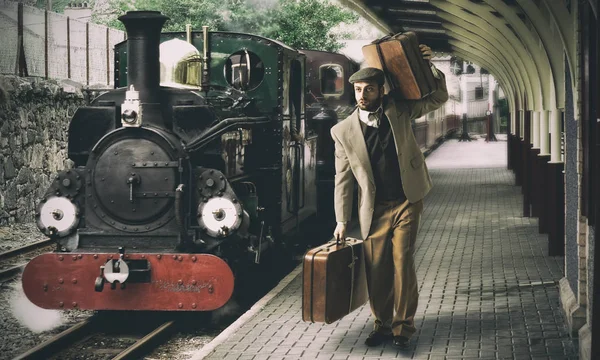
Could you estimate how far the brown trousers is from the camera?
6547mm

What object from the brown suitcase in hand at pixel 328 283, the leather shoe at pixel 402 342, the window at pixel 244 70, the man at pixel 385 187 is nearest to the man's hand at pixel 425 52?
the man at pixel 385 187

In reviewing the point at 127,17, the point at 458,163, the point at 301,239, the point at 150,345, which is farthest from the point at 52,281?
the point at 458,163

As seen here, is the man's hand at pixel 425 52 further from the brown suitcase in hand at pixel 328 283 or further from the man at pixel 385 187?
the brown suitcase in hand at pixel 328 283

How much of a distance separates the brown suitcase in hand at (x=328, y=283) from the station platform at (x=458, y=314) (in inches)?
13.5

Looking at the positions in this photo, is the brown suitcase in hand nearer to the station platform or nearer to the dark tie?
the station platform

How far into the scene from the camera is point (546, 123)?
13.0 m

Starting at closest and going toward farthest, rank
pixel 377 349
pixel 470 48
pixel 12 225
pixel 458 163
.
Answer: pixel 377 349 < pixel 12 225 < pixel 470 48 < pixel 458 163

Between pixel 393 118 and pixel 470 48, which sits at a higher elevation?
pixel 470 48

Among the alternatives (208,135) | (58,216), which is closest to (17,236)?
(58,216)

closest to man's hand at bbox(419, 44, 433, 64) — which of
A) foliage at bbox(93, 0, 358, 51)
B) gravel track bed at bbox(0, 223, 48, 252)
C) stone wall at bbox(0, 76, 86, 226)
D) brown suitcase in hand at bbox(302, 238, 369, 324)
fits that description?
brown suitcase in hand at bbox(302, 238, 369, 324)

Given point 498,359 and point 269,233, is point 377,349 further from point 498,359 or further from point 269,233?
point 269,233

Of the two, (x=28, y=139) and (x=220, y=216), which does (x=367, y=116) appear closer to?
(x=220, y=216)

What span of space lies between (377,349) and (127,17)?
11.9 ft

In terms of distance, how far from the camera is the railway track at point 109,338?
7.69 m
